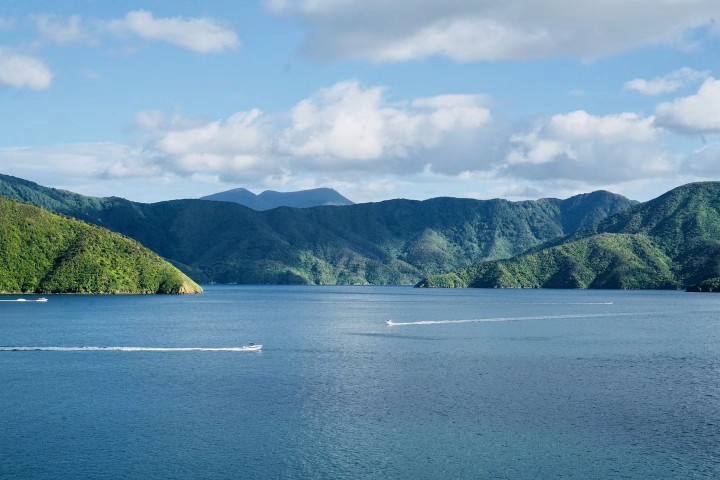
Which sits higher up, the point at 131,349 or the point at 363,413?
the point at 131,349

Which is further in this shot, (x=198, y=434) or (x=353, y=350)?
(x=353, y=350)

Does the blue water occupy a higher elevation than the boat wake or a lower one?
lower

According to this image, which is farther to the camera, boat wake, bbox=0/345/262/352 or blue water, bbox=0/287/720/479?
boat wake, bbox=0/345/262/352

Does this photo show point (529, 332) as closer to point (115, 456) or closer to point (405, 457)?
point (405, 457)

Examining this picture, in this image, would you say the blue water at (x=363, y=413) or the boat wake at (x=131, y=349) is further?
the boat wake at (x=131, y=349)

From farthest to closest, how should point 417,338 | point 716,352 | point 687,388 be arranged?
point 417,338
point 716,352
point 687,388

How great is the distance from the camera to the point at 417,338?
176 meters

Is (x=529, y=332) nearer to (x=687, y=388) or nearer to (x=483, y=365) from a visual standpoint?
(x=483, y=365)

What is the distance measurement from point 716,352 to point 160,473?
127 meters

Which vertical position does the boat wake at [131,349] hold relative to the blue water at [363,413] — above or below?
above

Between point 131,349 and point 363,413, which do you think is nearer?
point 363,413

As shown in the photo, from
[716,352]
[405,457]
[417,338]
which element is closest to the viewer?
[405,457]

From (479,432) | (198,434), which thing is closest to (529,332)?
(479,432)

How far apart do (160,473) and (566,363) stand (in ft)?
290
